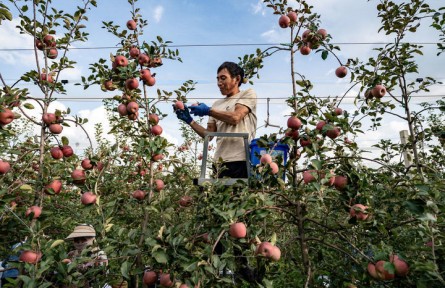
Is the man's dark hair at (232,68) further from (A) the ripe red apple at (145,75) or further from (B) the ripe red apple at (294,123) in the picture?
(B) the ripe red apple at (294,123)

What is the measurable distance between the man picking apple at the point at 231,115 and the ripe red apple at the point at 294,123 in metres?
0.56

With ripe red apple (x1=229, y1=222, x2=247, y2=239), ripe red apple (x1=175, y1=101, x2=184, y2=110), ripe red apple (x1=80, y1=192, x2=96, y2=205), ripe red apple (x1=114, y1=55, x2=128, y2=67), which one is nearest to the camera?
ripe red apple (x1=229, y1=222, x2=247, y2=239)

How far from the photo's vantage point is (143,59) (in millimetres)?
2742

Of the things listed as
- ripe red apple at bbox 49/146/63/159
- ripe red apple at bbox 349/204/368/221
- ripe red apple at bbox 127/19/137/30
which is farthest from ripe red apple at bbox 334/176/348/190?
ripe red apple at bbox 127/19/137/30

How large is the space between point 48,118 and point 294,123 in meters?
1.82

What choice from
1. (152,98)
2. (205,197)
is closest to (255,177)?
(205,197)

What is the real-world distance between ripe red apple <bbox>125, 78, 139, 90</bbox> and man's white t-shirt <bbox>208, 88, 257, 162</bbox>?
2.62 ft

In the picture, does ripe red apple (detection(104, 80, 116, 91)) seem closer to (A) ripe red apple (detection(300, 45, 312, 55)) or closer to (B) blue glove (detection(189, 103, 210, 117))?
(B) blue glove (detection(189, 103, 210, 117))

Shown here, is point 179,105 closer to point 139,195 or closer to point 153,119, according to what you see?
point 153,119

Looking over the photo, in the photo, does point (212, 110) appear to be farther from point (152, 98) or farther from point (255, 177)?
point (255, 177)

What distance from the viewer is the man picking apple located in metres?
2.71

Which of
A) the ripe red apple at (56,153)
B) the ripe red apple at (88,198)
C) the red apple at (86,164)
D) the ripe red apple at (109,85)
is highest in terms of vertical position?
the ripe red apple at (109,85)

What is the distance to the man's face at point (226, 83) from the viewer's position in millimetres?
2957

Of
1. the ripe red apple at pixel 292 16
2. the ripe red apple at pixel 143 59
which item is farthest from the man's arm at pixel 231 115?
the ripe red apple at pixel 292 16
